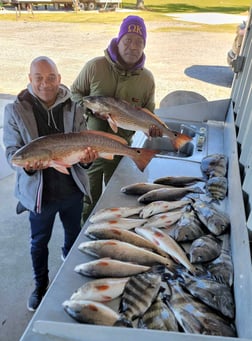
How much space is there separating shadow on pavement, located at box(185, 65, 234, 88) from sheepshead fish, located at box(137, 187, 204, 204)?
8357 mm

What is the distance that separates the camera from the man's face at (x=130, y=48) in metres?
2.50

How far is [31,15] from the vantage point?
24.9 m

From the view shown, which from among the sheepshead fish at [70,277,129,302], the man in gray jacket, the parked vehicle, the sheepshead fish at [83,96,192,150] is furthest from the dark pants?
the parked vehicle

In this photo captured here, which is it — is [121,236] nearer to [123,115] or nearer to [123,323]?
[123,323]

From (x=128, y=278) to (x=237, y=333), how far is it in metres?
0.50

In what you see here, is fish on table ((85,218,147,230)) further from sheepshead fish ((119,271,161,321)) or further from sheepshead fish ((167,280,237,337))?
sheepshead fish ((167,280,237,337))

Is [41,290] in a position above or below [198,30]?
below

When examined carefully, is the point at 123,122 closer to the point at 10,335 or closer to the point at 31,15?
the point at 10,335

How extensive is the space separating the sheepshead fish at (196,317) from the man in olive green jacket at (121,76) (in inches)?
57.2

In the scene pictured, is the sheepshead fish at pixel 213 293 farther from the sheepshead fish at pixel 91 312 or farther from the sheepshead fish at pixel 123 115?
the sheepshead fish at pixel 123 115

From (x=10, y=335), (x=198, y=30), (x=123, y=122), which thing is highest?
(x=198, y=30)

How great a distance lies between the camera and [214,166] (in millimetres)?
2561

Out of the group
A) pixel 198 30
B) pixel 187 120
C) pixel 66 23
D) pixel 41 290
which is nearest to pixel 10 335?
pixel 41 290

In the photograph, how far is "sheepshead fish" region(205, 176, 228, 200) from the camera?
2219 mm
